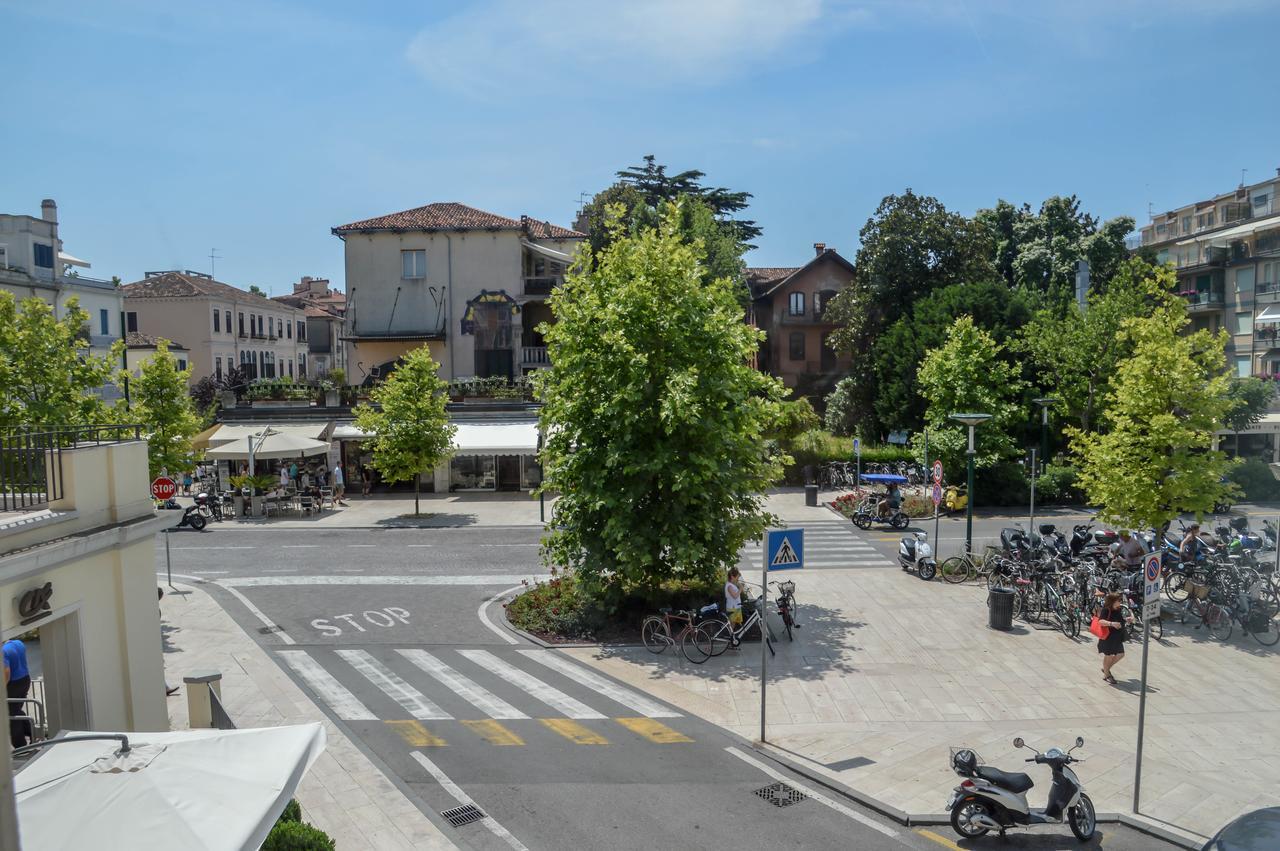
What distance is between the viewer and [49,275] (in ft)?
141

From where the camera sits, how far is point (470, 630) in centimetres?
1903

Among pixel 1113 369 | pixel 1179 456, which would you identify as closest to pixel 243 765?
pixel 1179 456

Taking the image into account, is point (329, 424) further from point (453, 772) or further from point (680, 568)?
point (453, 772)

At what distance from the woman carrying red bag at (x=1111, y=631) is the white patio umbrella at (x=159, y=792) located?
12.6 m

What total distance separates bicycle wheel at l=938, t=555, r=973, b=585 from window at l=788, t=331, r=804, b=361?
36.1 m

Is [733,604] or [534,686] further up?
[733,604]

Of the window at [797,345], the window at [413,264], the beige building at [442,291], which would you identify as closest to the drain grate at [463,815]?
the beige building at [442,291]

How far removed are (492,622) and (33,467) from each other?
1056 centimetres

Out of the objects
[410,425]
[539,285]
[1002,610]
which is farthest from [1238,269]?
[410,425]

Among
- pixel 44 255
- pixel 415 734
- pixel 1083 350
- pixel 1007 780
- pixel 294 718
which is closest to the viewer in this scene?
pixel 1007 780

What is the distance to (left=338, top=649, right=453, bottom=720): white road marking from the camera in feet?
46.6

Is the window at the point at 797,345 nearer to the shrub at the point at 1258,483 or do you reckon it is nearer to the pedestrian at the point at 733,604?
the shrub at the point at 1258,483

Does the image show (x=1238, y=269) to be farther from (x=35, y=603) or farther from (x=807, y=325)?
(x=35, y=603)

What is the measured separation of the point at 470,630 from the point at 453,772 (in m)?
7.17
